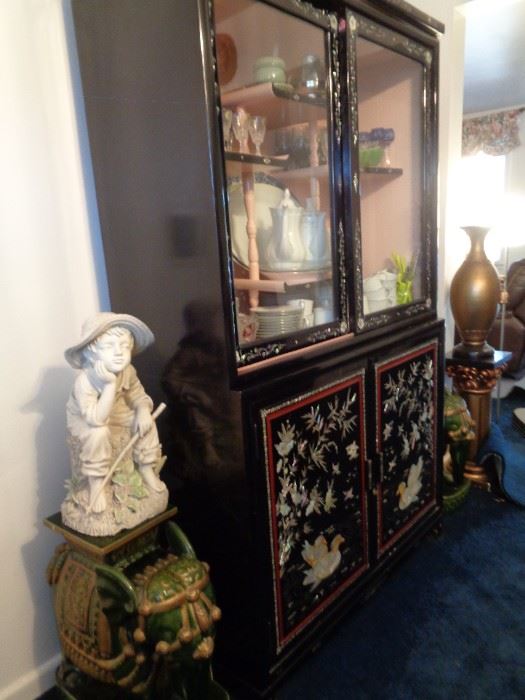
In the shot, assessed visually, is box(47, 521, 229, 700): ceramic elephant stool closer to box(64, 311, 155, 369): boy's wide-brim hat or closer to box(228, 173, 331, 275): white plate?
box(64, 311, 155, 369): boy's wide-brim hat

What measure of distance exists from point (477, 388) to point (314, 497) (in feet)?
4.35

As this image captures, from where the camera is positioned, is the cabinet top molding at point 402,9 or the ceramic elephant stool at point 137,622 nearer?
the ceramic elephant stool at point 137,622

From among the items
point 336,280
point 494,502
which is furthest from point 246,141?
point 494,502

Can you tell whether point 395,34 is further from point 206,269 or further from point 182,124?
point 206,269

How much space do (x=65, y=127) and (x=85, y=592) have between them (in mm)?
1137

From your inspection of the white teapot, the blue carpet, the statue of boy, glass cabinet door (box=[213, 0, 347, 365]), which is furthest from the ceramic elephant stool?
the white teapot

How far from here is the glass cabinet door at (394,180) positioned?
5.11 ft

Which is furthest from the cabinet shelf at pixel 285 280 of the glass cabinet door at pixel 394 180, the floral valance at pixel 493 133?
the floral valance at pixel 493 133

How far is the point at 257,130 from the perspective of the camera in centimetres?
137

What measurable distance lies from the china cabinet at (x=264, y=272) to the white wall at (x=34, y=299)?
76 mm

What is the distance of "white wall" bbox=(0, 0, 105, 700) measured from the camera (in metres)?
1.24

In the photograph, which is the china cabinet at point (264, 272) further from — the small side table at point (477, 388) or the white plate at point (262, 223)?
the small side table at point (477, 388)

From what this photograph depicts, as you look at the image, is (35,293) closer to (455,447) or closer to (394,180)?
(394,180)

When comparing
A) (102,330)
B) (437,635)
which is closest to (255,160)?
(102,330)
